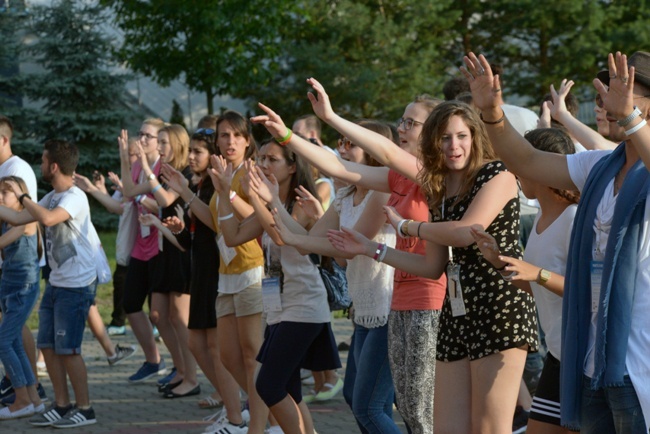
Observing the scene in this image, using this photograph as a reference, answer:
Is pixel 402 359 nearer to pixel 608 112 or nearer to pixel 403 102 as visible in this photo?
pixel 608 112

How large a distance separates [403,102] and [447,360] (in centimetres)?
2203

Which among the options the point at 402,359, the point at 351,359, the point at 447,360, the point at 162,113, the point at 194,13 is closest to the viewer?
the point at 447,360

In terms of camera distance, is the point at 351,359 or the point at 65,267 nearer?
the point at 351,359

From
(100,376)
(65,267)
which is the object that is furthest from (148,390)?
(65,267)

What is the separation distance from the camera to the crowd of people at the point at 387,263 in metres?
3.69

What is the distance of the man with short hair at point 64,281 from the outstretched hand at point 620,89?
545 cm

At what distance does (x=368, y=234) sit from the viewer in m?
5.64

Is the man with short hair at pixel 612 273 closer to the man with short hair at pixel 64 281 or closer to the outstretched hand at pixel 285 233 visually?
the outstretched hand at pixel 285 233

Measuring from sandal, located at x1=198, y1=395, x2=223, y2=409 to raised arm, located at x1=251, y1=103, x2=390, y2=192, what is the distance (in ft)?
11.0

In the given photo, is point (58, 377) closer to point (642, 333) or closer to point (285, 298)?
point (285, 298)

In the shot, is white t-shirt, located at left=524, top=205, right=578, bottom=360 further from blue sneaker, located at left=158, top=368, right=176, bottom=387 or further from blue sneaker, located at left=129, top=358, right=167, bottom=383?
blue sneaker, located at left=129, top=358, right=167, bottom=383

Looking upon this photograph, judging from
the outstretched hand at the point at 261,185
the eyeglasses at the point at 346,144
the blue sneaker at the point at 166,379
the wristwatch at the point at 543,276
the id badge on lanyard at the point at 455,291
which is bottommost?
the blue sneaker at the point at 166,379

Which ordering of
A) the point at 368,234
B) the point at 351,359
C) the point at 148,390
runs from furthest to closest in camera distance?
1. the point at 148,390
2. the point at 351,359
3. the point at 368,234

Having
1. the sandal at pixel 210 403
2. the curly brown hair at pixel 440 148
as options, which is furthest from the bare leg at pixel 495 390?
the sandal at pixel 210 403
